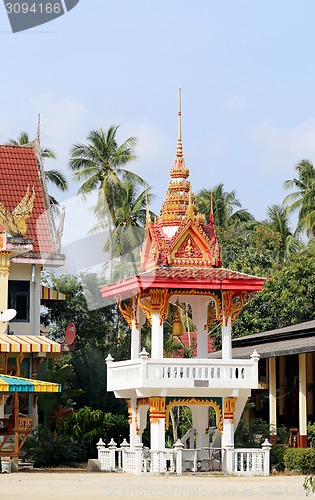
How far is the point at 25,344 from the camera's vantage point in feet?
103

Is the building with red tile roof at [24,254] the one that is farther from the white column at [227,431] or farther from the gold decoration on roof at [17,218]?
the white column at [227,431]

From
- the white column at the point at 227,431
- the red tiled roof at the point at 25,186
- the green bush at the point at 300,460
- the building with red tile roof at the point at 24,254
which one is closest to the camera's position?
the green bush at the point at 300,460

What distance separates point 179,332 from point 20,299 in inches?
294

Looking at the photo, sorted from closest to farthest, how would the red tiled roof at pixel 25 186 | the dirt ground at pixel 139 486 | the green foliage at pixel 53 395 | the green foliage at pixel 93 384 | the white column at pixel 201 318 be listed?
the dirt ground at pixel 139 486 → the white column at pixel 201 318 → the green foliage at pixel 53 395 → the green foliage at pixel 93 384 → the red tiled roof at pixel 25 186

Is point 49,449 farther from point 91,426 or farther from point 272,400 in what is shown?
point 272,400

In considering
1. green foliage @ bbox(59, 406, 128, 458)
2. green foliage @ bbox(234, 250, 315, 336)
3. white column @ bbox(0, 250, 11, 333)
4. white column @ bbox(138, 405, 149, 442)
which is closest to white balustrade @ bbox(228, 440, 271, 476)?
white column @ bbox(138, 405, 149, 442)

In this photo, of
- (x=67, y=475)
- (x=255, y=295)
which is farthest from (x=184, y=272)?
(x=255, y=295)

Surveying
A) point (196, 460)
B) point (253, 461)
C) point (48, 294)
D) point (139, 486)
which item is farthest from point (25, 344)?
point (139, 486)

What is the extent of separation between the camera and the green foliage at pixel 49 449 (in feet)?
101

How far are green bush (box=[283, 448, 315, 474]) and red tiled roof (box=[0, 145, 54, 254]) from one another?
1034 centimetres

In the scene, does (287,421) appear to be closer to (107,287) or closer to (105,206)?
(107,287)

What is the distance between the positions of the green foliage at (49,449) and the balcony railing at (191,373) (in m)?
3.96

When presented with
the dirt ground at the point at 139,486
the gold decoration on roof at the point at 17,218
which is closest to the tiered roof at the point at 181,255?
the dirt ground at the point at 139,486

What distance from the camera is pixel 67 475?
26.8 metres
